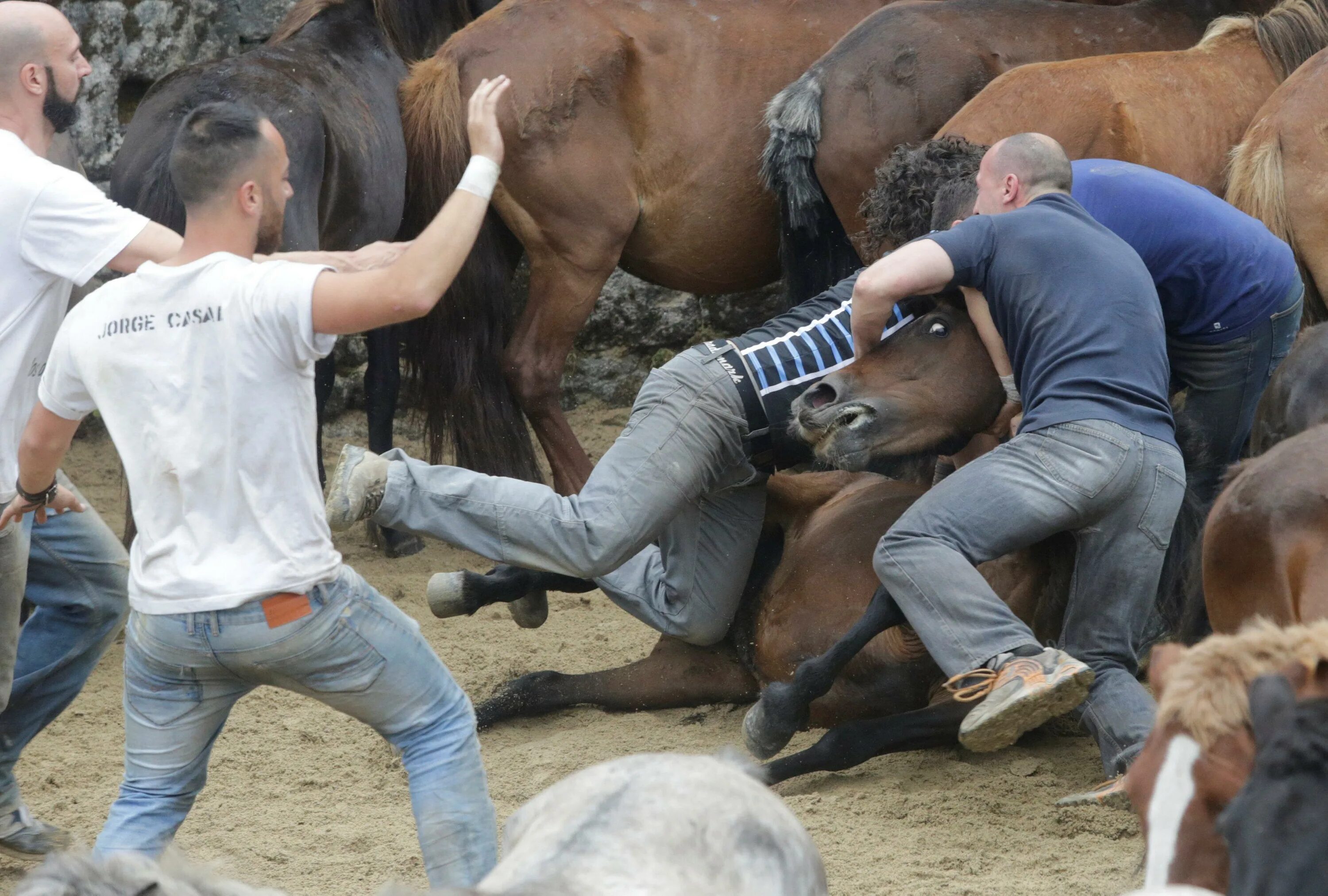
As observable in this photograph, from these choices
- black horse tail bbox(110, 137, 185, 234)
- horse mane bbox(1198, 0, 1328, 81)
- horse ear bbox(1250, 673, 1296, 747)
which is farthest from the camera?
horse mane bbox(1198, 0, 1328, 81)

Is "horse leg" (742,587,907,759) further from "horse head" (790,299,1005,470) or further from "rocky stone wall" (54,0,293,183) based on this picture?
"rocky stone wall" (54,0,293,183)

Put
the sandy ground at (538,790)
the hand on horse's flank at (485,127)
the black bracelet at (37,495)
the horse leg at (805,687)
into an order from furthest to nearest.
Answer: the horse leg at (805,687) → the sandy ground at (538,790) → the black bracelet at (37,495) → the hand on horse's flank at (485,127)

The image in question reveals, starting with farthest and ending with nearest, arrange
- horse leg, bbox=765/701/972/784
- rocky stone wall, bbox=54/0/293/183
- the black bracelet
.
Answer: rocky stone wall, bbox=54/0/293/183 → horse leg, bbox=765/701/972/784 → the black bracelet

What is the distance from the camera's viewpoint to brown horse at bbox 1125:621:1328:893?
1.83m

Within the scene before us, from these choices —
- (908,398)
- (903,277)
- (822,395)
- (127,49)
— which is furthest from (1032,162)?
(127,49)

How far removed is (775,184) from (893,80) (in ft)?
2.01

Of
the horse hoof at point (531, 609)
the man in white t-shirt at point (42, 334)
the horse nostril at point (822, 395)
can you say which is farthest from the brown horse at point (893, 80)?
the man in white t-shirt at point (42, 334)

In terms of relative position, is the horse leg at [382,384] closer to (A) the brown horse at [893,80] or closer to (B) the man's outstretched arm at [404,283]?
(A) the brown horse at [893,80]

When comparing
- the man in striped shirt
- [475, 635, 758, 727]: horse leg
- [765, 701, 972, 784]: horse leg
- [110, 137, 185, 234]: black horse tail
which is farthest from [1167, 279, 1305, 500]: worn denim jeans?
[110, 137, 185, 234]: black horse tail

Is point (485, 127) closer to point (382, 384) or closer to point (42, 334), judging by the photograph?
point (42, 334)

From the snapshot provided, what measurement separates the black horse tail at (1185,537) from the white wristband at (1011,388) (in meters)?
0.42

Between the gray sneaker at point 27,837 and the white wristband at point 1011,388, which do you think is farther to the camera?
the white wristband at point 1011,388

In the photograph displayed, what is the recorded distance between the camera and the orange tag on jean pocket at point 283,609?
2557mm

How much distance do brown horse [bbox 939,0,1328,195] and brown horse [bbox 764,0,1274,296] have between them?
0.30m
